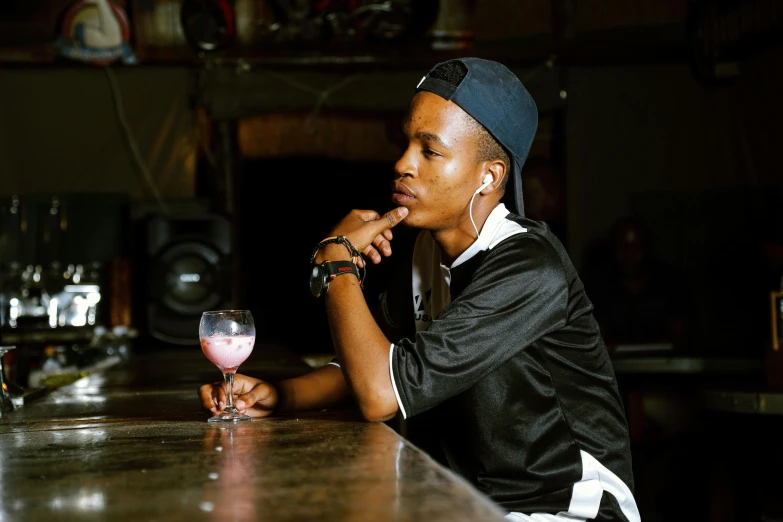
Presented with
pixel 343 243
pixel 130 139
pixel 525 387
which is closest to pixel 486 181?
pixel 343 243

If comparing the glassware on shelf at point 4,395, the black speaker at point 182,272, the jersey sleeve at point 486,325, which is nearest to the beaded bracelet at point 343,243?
the jersey sleeve at point 486,325

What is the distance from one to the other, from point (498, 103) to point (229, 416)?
821 mm

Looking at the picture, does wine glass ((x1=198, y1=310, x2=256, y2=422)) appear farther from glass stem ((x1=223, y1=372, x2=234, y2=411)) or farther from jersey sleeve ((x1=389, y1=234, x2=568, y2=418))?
jersey sleeve ((x1=389, y1=234, x2=568, y2=418))

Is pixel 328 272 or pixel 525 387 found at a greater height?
pixel 328 272

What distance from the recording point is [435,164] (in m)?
1.85

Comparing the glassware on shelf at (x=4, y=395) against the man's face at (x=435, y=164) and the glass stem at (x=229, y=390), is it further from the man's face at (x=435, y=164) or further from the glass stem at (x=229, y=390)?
the man's face at (x=435, y=164)

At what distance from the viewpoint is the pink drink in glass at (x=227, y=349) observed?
1756 millimetres

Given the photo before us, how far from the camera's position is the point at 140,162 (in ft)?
21.4

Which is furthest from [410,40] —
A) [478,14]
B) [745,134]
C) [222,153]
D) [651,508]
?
[651,508]

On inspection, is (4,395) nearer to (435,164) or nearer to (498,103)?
(435,164)

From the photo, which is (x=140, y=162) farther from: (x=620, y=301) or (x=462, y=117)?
(x=462, y=117)

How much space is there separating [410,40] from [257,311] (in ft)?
7.31

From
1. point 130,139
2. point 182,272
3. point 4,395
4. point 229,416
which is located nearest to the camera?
point 229,416

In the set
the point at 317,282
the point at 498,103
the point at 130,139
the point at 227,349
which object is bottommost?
the point at 227,349
